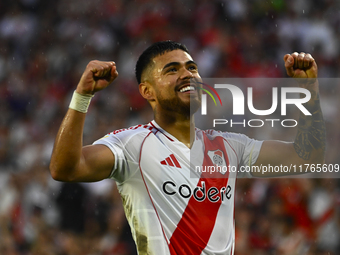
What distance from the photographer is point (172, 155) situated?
2.72 m

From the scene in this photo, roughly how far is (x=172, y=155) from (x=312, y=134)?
97 centimetres

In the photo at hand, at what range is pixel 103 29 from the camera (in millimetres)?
6359

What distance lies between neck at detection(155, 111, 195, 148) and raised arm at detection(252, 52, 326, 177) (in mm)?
536

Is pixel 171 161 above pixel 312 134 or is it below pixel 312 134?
below

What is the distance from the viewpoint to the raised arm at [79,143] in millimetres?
2211

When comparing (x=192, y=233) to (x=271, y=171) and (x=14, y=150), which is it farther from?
Result: (x=14, y=150)

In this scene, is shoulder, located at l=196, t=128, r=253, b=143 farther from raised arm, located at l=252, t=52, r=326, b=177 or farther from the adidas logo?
the adidas logo

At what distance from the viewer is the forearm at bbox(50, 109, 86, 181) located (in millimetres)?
2205

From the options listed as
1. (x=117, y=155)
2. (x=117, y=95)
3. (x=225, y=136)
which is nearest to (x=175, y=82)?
(x=225, y=136)

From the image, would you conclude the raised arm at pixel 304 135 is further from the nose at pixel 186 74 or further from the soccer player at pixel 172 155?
the nose at pixel 186 74

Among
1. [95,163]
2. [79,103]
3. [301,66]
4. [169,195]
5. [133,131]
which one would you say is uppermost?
[301,66]

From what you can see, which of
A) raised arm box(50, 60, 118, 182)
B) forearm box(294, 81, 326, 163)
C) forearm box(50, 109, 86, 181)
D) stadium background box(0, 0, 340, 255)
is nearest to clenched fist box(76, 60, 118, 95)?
raised arm box(50, 60, 118, 182)

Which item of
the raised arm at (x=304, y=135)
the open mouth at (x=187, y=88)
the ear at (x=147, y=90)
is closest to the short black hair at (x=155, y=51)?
the ear at (x=147, y=90)

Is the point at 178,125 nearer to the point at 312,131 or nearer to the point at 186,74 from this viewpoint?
the point at 186,74
